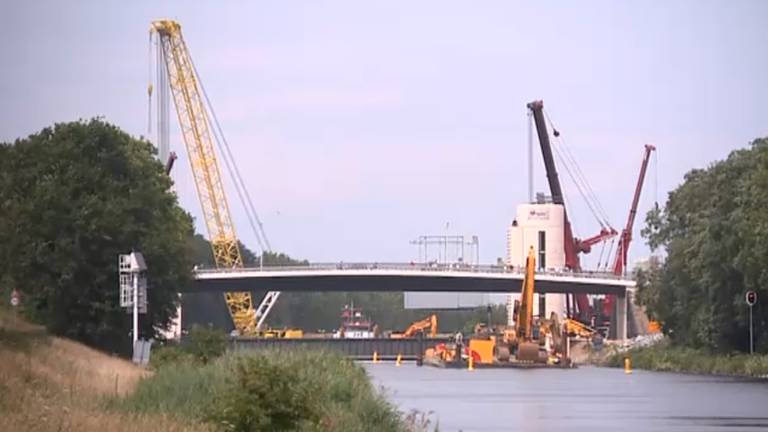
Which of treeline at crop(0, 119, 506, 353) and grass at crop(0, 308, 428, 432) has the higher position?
treeline at crop(0, 119, 506, 353)

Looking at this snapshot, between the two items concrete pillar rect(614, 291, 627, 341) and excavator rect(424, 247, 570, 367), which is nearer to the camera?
excavator rect(424, 247, 570, 367)

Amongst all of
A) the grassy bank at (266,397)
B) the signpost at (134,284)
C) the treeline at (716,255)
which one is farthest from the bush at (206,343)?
the treeline at (716,255)

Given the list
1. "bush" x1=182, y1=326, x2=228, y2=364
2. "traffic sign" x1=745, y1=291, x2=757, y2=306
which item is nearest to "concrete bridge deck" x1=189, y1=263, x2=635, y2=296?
"traffic sign" x1=745, y1=291, x2=757, y2=306

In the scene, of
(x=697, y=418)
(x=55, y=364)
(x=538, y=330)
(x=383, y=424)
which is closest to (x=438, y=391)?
(x=697, y=418)

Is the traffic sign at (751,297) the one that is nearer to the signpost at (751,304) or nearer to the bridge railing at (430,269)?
the signpost at (751,304)

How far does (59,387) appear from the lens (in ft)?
134

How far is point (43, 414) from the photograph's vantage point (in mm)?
28812

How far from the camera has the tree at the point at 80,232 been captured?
83.1 metres

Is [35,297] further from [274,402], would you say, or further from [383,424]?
[274,402]

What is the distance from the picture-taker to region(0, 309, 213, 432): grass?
2825 centimetres

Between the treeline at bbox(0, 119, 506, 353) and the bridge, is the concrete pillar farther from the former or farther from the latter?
the treeline at bbox(0, 119, 506, 353)

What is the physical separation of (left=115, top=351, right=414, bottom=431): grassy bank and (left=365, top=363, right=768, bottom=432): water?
26.0ft

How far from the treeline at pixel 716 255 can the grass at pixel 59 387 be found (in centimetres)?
4677

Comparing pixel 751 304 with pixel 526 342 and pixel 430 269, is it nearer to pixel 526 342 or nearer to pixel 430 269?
pixel 526 342
